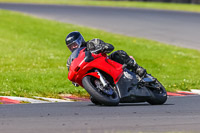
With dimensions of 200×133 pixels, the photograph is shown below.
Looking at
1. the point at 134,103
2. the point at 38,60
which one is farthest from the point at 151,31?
the point at 134,103

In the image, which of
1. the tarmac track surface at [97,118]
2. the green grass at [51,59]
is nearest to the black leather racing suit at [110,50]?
the tarmac track surface at [97,118]

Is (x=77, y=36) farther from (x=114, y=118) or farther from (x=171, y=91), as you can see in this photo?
(x=171, y=91)

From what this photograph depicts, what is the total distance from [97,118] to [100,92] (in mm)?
1149

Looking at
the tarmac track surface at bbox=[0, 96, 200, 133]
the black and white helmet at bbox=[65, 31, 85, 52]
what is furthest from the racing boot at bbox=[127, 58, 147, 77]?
the black and white helmet at bbox=[65, 31, 85, 52]

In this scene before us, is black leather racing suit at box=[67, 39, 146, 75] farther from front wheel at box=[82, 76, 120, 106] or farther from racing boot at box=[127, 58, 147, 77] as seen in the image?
front wheel at box=[82, 76, 120, 106]

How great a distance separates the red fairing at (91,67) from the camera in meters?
7.92

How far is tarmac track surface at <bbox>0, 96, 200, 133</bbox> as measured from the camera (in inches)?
237

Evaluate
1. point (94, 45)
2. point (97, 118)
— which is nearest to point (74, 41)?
point (94, 45)

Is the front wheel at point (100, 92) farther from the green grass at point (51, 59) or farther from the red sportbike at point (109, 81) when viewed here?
the green grass at point (51, 59)

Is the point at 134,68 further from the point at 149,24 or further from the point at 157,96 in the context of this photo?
the point at 149,24

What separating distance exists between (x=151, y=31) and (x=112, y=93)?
1884 cm

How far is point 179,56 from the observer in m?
17.9

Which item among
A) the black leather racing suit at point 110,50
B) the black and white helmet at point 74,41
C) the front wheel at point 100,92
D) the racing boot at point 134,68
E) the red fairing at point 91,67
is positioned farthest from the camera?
the racing boot at point 134,68

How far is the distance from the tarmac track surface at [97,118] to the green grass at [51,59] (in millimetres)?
2564
